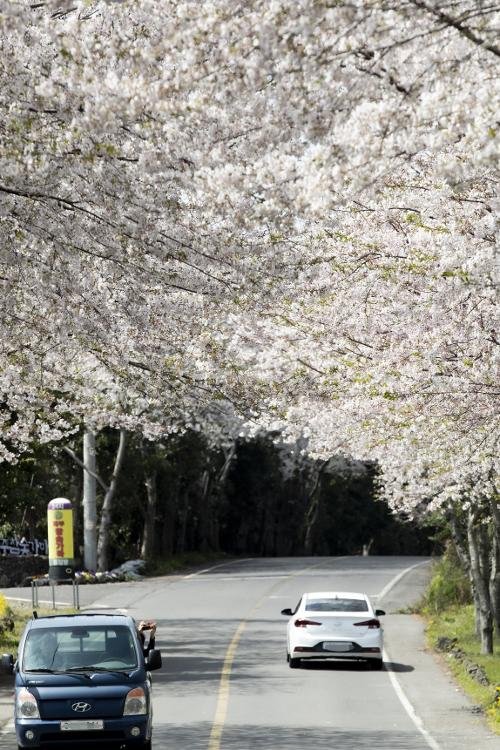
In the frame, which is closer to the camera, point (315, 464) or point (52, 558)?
point (52, 558)

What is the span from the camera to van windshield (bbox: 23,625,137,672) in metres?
14.6

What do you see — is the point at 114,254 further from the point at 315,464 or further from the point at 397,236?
the point at 315,464

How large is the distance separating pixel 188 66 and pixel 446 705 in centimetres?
1419

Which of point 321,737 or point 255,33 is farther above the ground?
point 255,33

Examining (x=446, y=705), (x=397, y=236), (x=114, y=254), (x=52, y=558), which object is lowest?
(x=446, y=705)

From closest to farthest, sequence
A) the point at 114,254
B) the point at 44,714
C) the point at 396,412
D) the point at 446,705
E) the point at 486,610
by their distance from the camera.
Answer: the point at 114,254 < the point at 44,714 < the point at 396,412 < the point at 446,705 < the point at 486,610

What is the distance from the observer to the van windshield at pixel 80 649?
14.6 metres

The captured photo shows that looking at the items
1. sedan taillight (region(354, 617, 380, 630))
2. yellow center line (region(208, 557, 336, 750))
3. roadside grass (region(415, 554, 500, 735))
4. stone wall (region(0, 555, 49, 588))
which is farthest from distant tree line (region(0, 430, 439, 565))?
sedan taillight (region(354, 617, 380, 630))

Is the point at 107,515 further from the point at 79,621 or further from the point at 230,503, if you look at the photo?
the point at 79,621

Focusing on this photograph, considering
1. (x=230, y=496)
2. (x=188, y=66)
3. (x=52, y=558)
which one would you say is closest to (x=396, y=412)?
(x=188, y=66)

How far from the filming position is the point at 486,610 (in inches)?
1009

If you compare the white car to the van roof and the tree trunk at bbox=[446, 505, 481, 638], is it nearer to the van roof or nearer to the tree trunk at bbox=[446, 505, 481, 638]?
the tree trunk at bbox=[446, 505, 481, 638]

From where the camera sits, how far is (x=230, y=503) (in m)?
74.6

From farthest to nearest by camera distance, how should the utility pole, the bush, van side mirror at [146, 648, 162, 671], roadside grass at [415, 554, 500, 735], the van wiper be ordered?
the utility pole
the bush
roadside grass at [415, 554, 500, 735]
van side mirror at [146, 648, 162, 671]
the van wiper
